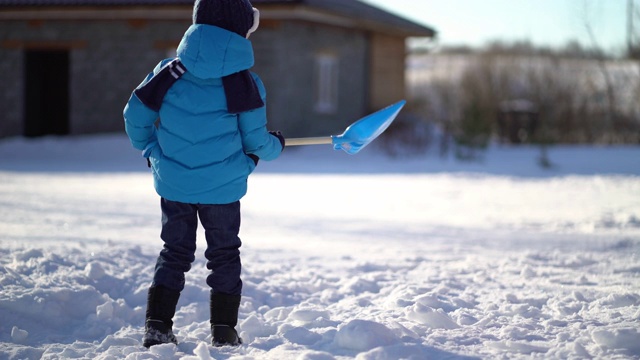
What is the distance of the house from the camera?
16.4 m

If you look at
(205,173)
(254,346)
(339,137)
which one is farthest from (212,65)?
(254,346)

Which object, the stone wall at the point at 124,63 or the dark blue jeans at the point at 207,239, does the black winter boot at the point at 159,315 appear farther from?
the stone wall at the point at 124,63

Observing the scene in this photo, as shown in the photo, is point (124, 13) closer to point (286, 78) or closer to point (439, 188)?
point (286, 78)

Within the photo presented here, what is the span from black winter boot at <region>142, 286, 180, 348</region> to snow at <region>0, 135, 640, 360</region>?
10cm

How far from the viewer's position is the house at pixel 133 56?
1638 cm

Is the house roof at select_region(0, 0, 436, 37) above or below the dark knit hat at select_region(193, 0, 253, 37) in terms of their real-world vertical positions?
above

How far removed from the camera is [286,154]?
16.9 meters

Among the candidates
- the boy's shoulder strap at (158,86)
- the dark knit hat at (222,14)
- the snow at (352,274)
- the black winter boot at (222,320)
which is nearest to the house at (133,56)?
the snow at (352,274)

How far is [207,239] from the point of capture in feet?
12.3

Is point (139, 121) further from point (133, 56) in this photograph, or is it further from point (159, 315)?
point (133, 56)

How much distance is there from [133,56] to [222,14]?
1424 centimetres

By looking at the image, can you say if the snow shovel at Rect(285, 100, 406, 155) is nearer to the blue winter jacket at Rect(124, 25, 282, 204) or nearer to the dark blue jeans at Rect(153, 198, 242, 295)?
the blue winter jacket at Rect(124, 25, 282, 204)

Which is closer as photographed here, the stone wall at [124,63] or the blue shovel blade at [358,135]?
the blue shovel blade at [358,135]

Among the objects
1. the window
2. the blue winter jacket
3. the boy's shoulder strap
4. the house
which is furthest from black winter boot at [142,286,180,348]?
the window
